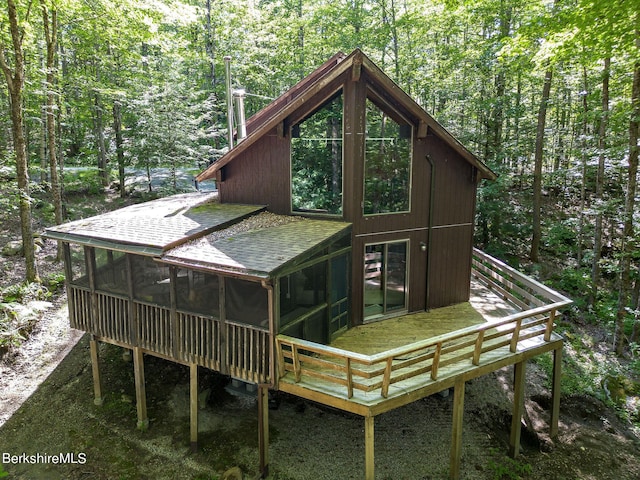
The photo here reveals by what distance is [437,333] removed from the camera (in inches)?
356

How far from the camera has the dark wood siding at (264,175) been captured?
9445 mm

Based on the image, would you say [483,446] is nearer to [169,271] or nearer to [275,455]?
[275,455]

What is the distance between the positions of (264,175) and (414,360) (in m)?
5.40

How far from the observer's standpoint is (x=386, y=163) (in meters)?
9.16

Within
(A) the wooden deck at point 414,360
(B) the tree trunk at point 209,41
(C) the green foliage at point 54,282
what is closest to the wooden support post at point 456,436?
(A) the wooden deck at point 414,360

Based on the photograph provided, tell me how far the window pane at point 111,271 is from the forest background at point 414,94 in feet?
16.8

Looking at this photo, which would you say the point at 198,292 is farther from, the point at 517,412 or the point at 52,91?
the point at 52,91

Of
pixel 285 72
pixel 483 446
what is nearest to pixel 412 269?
pixel 483 446

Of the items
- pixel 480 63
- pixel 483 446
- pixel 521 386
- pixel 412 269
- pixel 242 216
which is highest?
pixel 480 63

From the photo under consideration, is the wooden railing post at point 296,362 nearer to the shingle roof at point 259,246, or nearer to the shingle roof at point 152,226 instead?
the shingle roof at point 259,246

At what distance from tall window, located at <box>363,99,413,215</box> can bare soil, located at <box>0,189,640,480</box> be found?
179 inches

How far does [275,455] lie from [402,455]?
239 cm

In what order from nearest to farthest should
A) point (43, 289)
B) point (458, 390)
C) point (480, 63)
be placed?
point (458, 390) → point (43, 289) → point (480, 63)

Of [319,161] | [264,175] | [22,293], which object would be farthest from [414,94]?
[22,293]
